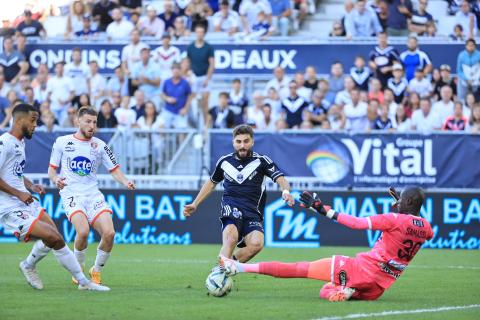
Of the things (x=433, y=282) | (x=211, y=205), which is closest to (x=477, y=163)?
(x=211, y=205)

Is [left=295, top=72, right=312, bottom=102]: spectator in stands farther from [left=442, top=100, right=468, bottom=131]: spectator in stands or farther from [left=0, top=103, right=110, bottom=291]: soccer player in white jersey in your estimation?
[left=0, top=103, right=110, bottom=291]: soccer player in white jersey

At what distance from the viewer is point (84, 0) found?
28828 mm

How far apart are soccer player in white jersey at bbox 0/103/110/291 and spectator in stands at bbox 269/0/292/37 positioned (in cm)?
1496

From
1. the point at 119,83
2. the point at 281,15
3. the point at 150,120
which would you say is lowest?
the point at 150,120

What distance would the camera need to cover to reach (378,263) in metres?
11.3

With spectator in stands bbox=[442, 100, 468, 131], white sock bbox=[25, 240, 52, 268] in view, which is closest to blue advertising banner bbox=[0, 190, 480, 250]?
spectator in stands bbox=[442, 100, 468, 131]

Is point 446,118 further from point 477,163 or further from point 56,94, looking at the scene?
point 56,94

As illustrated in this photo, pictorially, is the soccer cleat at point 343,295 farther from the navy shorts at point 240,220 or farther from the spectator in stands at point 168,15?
the spectator in stands at point 168,15

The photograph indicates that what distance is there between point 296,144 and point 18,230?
33.7 feet

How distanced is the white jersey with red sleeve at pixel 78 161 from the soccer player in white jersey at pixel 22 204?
103cm

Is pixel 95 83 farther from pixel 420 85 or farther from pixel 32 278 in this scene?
pixel 32 278

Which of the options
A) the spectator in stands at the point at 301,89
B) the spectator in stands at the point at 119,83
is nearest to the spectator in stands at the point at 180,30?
the spectator in stands at the point at 119,83

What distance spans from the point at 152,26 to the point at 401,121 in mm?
7617

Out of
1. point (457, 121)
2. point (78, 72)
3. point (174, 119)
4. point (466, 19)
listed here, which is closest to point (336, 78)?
point (457, 121)
